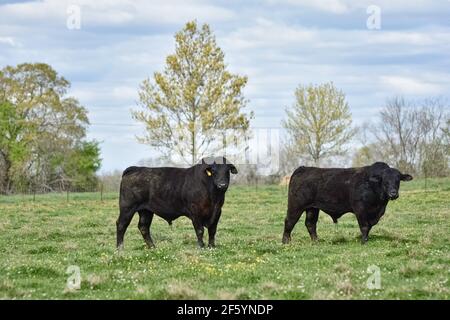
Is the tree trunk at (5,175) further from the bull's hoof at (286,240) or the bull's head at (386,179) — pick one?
the bull's head at (386,179)

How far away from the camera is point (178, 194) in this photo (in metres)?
18.4

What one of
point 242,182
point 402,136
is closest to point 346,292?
point 242,182

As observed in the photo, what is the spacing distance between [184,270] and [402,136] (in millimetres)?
70222

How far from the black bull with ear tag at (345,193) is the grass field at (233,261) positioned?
659 millimetres

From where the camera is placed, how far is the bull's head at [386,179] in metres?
18.1

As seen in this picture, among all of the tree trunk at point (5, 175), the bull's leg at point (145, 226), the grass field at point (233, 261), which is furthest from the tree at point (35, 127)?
the bull's leg at point (145, 226)

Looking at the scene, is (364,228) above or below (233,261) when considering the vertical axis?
above

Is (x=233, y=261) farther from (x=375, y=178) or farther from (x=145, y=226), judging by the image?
(x=375, y=178)

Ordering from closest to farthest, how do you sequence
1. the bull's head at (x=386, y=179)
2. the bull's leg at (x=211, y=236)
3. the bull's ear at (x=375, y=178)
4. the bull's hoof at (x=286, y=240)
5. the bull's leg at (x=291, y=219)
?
the bull's leg at (x=211, y=236) < the bull's head at (x=386, y=179) < the bull's ear at (x=375, y=178) < the bull's hoof at (x=286, y=240) < the bull's leg at (x=291, y=219)

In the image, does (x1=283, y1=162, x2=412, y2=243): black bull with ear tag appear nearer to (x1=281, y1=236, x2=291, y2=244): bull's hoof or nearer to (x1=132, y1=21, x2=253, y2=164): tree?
(x1=281, y1=236, x2=291, y2=244): bull's hoof

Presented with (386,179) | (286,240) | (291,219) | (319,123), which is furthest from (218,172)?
(319,123)

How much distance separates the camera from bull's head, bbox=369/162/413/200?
18125mm

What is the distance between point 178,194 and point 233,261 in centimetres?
397

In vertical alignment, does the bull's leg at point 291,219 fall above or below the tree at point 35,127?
below
